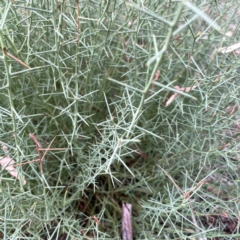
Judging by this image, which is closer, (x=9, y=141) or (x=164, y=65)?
(x=9, y=141)

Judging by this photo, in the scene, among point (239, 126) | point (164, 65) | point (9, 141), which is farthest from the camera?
point (164, 65)

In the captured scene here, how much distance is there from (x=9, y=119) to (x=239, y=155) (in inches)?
30.7

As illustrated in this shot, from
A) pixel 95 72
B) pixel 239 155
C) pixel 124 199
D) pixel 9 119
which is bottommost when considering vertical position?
pixel 124 199

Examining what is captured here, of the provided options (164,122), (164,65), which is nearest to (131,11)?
(164,65)

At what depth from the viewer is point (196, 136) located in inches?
44.1

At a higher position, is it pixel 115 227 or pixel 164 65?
pixel 164 65

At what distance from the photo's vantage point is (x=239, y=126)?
115cm

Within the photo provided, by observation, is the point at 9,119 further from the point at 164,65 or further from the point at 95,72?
the point at 164,65

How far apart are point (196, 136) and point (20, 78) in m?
0.64

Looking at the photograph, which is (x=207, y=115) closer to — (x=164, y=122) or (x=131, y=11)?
(x=164, y=122)

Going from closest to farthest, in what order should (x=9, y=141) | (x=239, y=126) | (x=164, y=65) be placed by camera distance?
(x=9, y=141)
(x=239, y=126)
(x=164, y=65)

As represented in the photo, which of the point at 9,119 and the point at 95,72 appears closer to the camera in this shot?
the point at 9,119

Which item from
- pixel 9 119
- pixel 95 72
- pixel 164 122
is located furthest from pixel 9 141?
pixel 164 122

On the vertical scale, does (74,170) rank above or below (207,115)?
below
